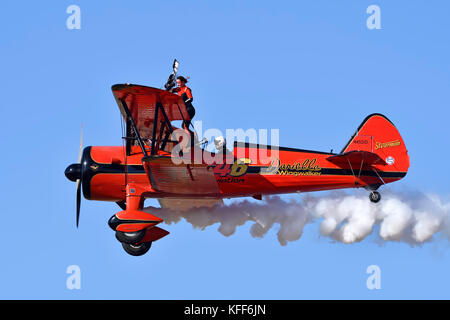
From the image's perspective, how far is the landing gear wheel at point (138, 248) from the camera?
61.1 feet

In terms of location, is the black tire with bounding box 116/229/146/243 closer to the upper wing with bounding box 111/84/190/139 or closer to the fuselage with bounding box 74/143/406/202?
the fuselage with bounding box 74/143/406/202

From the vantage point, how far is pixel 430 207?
64.5ft

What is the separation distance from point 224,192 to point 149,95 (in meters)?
3.20

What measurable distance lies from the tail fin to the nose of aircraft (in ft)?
21.1

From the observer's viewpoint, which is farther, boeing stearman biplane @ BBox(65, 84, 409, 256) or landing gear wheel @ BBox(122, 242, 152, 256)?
landing gear wheel @ BBox(122, 242, 152, 256)

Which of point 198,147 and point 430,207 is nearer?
point 198,147

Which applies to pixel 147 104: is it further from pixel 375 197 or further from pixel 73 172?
pixel 375 197

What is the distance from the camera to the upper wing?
1702cm

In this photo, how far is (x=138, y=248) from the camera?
18.6m

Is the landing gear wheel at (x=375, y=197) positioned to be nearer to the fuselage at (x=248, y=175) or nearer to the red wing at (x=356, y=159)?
the fuselage at (x=248, y=175)

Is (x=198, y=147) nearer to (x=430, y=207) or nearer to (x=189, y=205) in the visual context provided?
(x=189, y=205)

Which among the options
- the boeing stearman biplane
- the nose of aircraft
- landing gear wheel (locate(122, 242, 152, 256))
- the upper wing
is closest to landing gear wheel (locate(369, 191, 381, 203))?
the boeing stearman biplane

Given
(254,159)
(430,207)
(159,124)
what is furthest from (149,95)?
(430,207)

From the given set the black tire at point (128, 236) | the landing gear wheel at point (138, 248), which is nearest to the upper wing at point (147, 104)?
the black tire at point (128, 236)
